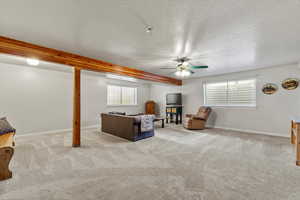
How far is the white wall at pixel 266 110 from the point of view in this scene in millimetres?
4430

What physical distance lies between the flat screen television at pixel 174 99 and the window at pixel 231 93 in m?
1.35

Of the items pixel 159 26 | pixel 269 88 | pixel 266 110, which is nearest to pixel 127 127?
pixel 159 26

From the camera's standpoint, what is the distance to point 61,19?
6.57 feet

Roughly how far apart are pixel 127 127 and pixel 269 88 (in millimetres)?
5195

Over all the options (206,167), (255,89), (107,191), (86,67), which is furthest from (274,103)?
(86,67)

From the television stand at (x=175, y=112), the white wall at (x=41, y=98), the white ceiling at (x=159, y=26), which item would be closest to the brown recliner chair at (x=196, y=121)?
the television stand at (x=175, y=112)

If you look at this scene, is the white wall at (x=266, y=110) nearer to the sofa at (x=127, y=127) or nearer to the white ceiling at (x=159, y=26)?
the white ceiling at (x=159, y=26)

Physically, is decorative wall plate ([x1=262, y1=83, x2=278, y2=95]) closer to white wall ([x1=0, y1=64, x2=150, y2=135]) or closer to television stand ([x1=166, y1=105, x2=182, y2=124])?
television stand ([x1=166, y1=105, x2=182, y2=124])

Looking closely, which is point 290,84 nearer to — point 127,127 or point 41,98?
point 127,127

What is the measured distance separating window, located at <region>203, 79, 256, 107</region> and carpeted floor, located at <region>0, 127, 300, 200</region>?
2.25m

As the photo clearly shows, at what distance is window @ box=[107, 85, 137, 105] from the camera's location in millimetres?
7168

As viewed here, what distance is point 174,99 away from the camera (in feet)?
24.3

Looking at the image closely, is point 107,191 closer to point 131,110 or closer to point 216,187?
point 216,187

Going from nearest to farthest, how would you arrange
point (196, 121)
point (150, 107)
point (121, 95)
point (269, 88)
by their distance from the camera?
point (269, 88)
point (196, 121)
point (121, 95)
point (150, 107)
